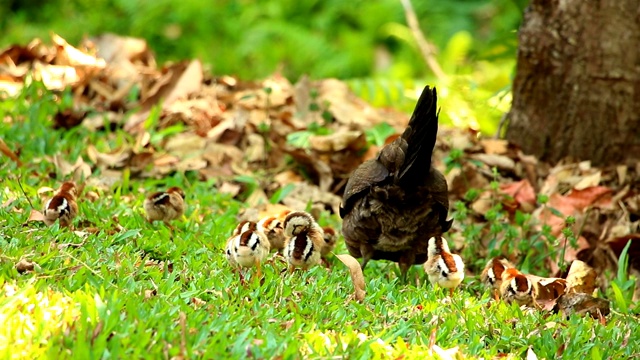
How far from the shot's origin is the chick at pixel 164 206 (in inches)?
247

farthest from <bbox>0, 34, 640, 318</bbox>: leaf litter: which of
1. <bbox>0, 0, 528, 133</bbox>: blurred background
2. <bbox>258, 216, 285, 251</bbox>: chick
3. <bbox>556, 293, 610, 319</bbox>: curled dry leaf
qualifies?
<bbox>0, 0, 528, 133</bbox>: blurred background

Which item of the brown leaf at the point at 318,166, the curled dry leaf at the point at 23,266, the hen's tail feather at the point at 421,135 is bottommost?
the brown leaf at the point at 318,166

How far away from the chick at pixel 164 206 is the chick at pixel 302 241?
2.71 feet

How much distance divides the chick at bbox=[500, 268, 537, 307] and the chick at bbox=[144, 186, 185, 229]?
235 centimetres

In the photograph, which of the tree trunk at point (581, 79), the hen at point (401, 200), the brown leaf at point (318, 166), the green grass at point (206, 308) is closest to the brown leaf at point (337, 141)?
the brown leaf at point (318, 166)

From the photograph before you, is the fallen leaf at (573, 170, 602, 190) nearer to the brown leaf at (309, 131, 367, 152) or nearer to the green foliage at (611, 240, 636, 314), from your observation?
the green foliage at (611, 240, 636, 314)

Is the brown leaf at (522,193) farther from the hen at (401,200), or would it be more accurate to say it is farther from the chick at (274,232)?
the chick at (274,232)

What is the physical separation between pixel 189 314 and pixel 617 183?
4.63m

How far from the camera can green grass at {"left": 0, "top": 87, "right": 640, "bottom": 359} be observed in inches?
161

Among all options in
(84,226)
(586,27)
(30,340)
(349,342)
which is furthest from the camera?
(586,27)

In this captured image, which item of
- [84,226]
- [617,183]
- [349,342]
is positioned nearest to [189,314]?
[349,342]

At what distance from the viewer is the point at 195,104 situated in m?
8.98

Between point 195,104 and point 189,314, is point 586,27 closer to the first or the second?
point 195,104

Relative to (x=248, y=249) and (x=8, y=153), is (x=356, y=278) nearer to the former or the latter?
(x=248, y=249)
